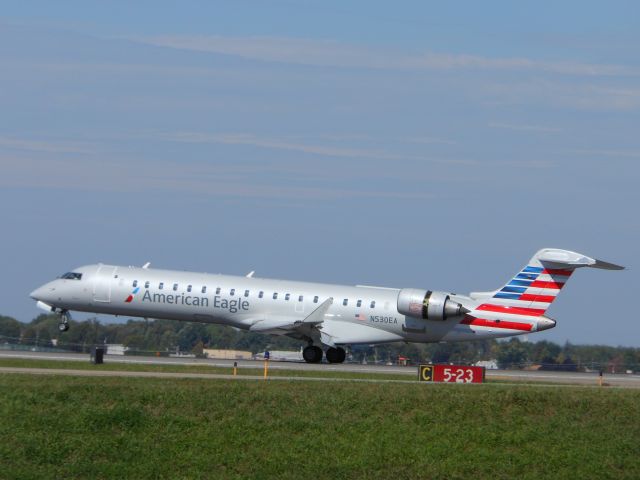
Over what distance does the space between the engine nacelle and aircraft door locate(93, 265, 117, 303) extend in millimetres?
15305

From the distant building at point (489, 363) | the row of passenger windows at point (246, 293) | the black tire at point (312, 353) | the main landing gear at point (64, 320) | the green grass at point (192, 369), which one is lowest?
the green grass at point (192, 369)

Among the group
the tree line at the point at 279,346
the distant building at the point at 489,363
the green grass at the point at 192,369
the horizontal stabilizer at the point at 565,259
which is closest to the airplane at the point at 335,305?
the horizontal stabilizer at the point at 565,259

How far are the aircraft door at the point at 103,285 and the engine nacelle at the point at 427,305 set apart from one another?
1531 cm

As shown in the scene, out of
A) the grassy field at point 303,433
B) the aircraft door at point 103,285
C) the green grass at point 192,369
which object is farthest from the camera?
the aircraft door at point 103,285

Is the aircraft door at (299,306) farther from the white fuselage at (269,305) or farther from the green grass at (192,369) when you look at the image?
the green grass at (192,369)

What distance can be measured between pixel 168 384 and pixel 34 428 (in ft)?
21.6

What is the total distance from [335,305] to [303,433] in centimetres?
2417

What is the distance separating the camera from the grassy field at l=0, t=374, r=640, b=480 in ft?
93.9

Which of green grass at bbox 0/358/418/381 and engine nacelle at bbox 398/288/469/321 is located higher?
engine nacelle at bbox 398/288/469/321

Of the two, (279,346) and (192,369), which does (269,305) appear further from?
(279,346)

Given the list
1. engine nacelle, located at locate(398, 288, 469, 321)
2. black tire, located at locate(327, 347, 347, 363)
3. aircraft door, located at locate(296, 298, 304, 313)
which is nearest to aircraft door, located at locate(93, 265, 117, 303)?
aircraft door, located at locate(296, 298, 304, 313)

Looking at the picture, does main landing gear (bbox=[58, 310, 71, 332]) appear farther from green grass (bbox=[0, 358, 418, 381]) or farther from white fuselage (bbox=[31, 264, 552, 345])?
green grass (bbox=[0, 358, 418, 381])

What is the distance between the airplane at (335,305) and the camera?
53.2 meters

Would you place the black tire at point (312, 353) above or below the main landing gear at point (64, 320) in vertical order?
below
